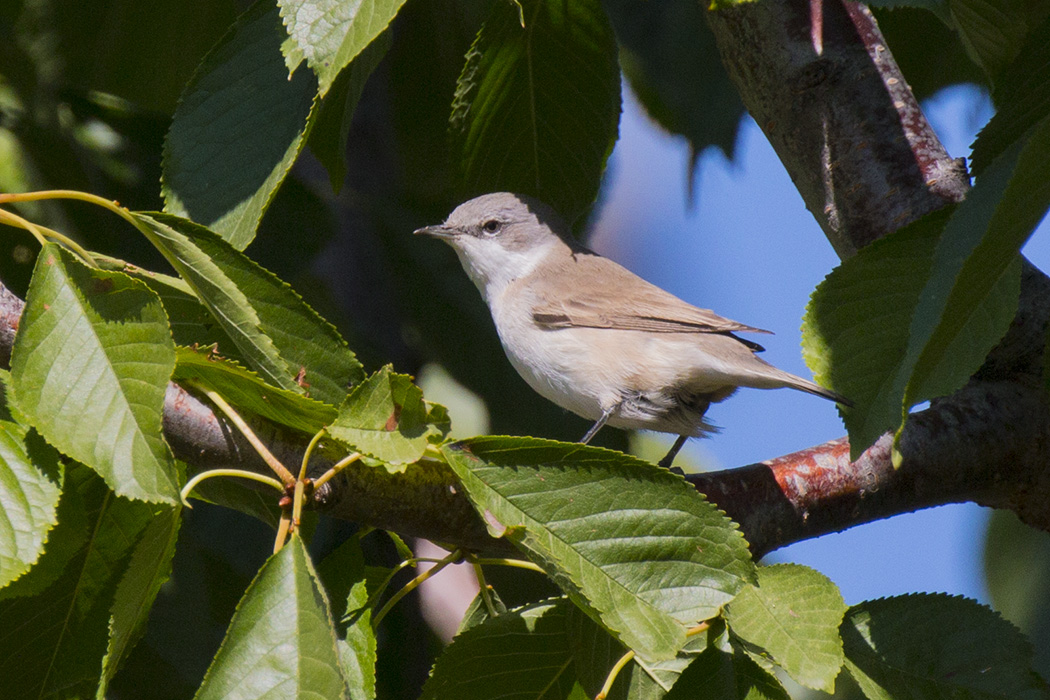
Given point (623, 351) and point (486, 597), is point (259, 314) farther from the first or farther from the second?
point (623, 351)

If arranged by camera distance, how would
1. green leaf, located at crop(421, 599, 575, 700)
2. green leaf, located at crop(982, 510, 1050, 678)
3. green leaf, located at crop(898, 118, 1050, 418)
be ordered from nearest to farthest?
1. green leaf, located at crop(898, 118, 1050, 418)
2. green leaf, located at crop(421, 599, 575, 700)
3. green leaf, located at crop(982, 510, 1050, 678)

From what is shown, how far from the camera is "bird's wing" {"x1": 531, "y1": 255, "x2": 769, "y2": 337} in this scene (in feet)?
10.1

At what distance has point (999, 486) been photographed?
239 cm

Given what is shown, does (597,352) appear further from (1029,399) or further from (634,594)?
(634,594)

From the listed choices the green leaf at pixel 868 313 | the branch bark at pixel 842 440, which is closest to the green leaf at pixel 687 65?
the branch bark at pixel 842 440

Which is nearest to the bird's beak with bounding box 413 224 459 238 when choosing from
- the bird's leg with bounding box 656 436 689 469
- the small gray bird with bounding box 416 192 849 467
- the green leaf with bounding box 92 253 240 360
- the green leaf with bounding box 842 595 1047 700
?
the small gray bird with bounding box 416 192 849 467

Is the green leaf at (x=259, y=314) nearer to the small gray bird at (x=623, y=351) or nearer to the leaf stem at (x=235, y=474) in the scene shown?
the leaf stem at (x=235, y=474)

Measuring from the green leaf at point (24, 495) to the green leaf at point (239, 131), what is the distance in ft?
1.73

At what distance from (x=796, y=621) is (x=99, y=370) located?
1111mm

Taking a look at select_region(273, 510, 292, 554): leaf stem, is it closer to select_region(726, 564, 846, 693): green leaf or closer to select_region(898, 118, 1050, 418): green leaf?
select_region(726, 564, 846, 693): green leaf

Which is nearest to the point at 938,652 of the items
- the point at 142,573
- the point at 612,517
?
the point at 612,517

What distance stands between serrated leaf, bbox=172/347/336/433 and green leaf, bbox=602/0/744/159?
164cm

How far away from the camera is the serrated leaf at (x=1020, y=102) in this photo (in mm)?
1549

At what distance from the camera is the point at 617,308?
10.8ft
